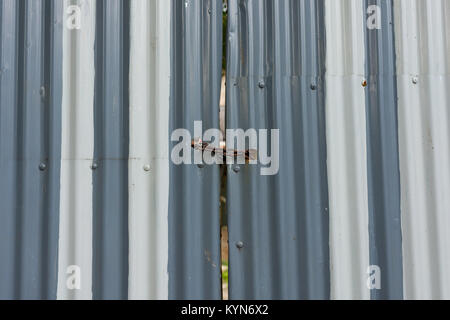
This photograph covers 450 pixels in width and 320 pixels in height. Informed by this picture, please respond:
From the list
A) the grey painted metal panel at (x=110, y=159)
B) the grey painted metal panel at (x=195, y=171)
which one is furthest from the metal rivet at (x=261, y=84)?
the grey painted metal panel at (x=110, y=159)

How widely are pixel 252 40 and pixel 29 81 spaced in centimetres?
103

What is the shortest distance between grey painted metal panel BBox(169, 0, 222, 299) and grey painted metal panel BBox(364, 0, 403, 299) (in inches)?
27.9

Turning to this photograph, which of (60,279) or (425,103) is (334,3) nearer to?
(425,103)

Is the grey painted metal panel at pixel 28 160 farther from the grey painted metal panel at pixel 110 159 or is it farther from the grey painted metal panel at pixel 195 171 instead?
the grey painted metal panel at pixel 195 171

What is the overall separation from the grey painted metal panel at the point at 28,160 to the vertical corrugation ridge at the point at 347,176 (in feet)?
4.06

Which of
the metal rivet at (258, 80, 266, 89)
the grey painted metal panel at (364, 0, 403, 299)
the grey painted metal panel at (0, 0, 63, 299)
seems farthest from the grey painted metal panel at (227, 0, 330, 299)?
the grey painted metal panel at (0, 0, 63, 299)

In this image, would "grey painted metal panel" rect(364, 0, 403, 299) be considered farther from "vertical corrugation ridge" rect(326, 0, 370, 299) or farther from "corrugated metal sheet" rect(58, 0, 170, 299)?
"corrugated metal sheet" rect(58, 0, 170, 299)

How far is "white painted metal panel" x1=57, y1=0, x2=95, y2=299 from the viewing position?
181cm

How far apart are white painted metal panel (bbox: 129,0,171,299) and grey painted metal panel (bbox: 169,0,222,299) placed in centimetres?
4

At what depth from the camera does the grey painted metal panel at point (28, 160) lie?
5.94 ft

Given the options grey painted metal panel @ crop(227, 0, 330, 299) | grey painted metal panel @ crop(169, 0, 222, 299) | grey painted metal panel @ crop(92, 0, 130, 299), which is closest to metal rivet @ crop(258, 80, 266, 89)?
grey painted metal panel @ crop(227, 0, 330, 299)

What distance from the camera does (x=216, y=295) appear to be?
1.85 m

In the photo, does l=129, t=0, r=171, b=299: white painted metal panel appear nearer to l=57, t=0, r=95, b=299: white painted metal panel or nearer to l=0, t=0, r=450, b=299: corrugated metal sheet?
l=0, t=0, r=450, b=299: corrugated metal sheet

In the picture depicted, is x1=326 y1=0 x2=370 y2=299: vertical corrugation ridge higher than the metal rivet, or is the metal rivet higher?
the metal rivet
